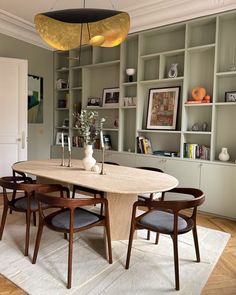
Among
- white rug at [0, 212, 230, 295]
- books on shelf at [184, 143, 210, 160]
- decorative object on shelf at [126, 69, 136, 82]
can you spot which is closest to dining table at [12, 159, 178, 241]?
white rug at [0, 212, 230, 295]

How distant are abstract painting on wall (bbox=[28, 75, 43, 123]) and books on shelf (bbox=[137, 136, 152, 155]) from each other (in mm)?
2122

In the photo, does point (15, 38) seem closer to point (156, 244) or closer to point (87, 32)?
point (87, 32)

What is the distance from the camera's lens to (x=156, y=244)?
2.56m

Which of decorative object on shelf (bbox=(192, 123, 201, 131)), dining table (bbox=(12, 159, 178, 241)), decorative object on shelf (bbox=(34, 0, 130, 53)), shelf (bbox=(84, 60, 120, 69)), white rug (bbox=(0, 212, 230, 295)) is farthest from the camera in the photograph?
shelf (bbox=(84, 60, 120, 69))

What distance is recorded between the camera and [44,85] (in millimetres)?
5043

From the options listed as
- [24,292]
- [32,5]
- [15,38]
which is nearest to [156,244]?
[24,292]

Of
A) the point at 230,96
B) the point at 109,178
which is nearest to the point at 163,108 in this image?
the point at 230,96

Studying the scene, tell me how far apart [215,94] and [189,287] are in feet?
8.05

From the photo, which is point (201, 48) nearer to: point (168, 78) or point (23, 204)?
point (168, 78)

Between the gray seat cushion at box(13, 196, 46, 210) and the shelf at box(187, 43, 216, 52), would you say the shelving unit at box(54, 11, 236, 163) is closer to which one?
the shelf at box(187, 43, 216, 52)

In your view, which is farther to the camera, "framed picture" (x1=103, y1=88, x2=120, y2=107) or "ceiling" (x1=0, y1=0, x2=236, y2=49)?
"framed picture" (x1=103, y1=88, x2=120, y2=107)

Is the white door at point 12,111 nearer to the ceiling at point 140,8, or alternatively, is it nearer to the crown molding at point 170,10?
the ceiling at point 140,8

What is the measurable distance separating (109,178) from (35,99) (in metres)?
3.17

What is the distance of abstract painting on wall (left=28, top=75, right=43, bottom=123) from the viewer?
4785mm
